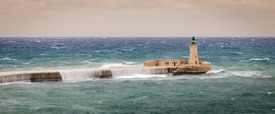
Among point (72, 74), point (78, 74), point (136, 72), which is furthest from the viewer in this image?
point (136, 72)

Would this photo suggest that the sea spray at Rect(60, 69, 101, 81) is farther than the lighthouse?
No

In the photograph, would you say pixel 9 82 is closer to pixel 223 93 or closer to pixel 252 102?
pixel 223 93

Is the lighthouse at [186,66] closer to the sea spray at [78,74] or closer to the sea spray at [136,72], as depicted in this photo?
the sea spray at [136,72]

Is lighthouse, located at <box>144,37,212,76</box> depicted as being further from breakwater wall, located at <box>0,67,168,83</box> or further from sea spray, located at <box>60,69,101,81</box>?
sea spray, located at <box>60,69,101,81</box>

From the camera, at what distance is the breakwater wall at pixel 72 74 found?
1897 inches

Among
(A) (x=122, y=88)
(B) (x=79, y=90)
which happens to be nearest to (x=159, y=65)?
(A) (x=122, y=88)

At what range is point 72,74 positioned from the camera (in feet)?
169

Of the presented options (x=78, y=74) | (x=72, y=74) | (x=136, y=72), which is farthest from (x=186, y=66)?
(x=72, y=74)

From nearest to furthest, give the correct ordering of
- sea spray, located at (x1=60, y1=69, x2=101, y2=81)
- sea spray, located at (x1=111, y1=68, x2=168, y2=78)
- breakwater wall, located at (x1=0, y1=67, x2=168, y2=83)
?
1. breakwater wall, located at (x1=0, y1=67, x2=168, y2=83)
2. sea spray, located at (x1=60, y1=69, x2=101, y2=81)
3. sea spray, located at (x1=111, y1=68, x2=168, y2=78)

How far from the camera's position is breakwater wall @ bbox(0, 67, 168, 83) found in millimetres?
48188

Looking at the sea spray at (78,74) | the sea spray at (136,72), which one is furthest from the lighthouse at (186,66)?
the sea spray at (78,74)

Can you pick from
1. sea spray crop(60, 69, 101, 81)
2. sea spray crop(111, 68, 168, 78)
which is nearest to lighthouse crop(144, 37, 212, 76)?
sea spray crop(111, 68, 168, 78)

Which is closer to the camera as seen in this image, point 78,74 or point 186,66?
point 78,74

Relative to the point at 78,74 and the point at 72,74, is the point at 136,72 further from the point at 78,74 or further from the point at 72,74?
the point at 72,74
